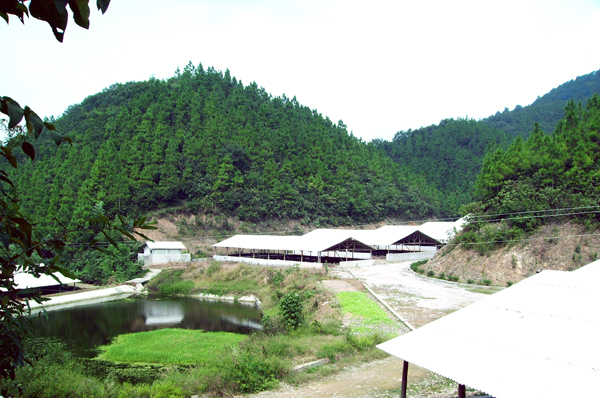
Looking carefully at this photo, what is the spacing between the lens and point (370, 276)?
26.4 metres

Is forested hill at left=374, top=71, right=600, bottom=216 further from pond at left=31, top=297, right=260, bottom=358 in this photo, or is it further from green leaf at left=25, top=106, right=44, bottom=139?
green leaf at left=25, top=106, right=44, bottom=139

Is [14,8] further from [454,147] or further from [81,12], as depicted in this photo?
[454,147]

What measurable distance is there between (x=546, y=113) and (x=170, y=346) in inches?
5595

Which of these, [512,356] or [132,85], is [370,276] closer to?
[512,356]

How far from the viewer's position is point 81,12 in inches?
61.2

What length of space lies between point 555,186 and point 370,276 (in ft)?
42.8

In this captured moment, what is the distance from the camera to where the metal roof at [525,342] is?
421 centimetres

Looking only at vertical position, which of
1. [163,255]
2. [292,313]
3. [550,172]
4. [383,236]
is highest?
[550,172]

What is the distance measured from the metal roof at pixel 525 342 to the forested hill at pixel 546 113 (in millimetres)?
118816

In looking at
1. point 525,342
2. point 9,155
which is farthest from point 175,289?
point 9,155

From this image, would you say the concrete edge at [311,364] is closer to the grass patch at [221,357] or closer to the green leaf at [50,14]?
the grass patch at [221,357]

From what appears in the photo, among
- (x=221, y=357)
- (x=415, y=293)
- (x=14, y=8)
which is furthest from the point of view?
(x=415, y=293)

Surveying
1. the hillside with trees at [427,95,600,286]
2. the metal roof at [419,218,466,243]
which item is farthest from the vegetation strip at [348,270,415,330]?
the metal roof at [419,218,466,243]

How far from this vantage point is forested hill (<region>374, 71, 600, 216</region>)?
280 ft
